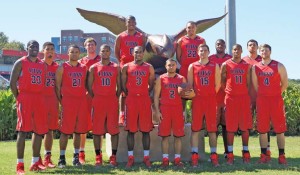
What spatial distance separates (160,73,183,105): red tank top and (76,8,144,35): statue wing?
7.81 ft

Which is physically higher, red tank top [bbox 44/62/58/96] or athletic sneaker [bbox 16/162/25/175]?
red tank top [bbox 44/62/58/96]

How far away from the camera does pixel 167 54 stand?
7.33m

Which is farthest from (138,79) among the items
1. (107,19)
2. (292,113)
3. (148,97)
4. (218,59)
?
(292,113)

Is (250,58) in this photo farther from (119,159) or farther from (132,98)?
(119,159)

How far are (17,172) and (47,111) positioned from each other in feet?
3.74

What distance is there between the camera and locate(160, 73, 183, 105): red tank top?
20.9 ft

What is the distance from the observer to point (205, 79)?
21.2ft

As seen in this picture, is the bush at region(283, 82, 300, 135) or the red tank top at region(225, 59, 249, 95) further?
the bush at region(283, 82, 300, 135)

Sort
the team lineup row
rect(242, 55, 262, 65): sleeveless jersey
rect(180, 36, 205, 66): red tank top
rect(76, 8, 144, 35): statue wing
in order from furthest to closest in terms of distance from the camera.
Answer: rect(76, 8, 144, 35): statue wing < rect(180, 36, 205, 66): red tank top < rect(242, 55, 262, 65): sleeveless jersey < the team lineup row

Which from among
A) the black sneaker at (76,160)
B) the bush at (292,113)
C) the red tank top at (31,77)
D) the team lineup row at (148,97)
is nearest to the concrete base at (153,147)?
the team lineup row at (148,97)

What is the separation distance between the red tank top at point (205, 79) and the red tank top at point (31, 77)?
246 cm

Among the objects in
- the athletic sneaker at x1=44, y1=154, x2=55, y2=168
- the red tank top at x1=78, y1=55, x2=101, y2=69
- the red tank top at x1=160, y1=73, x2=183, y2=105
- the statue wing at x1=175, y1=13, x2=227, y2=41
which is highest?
the statue wing at x1=175, y1=13, x2=227, y2=41

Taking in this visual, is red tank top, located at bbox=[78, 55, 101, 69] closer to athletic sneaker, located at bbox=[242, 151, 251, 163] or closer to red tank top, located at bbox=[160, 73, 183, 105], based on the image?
red tank top, located at bbox=[160, 73, 183, 105]

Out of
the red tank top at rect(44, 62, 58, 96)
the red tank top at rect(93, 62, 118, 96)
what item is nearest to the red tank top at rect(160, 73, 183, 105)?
the red tank top at rect(93, 62, 118, 96)
